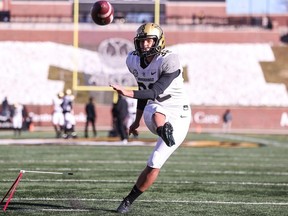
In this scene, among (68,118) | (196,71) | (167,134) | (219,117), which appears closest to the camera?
(167,134)

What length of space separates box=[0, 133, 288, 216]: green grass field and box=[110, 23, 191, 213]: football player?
47 centimetres

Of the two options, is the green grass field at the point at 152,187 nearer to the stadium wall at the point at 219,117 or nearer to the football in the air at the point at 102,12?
the football in the air at the point at 102,12

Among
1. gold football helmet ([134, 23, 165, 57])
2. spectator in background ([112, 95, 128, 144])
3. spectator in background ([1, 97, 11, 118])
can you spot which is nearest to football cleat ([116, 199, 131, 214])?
gold football helmet ([134, 23, 165, 57])

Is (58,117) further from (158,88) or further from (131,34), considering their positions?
(131,34)

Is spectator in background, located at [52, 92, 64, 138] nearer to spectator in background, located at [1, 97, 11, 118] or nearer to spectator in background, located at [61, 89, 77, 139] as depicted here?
spectator in background, located at [61, 89, 77, 139]

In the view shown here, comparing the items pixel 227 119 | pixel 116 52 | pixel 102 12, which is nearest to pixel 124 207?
pixel 102 12

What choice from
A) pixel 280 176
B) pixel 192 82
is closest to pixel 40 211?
pixel 280 176

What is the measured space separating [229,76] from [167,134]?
4193 cm

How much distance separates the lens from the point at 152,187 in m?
10.1

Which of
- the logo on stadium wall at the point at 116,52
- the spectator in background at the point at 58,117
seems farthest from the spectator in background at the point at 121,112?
the logo on stadium wall at the point at 116,52

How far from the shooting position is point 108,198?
28.6 feet

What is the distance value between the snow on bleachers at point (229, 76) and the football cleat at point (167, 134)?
126 ft

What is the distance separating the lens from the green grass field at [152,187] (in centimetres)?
796

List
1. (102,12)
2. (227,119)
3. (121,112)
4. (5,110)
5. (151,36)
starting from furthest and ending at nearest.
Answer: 1. (227,119)
2. (5,110)
3. (121,112)
4. (102,12)
5. (151,36)
